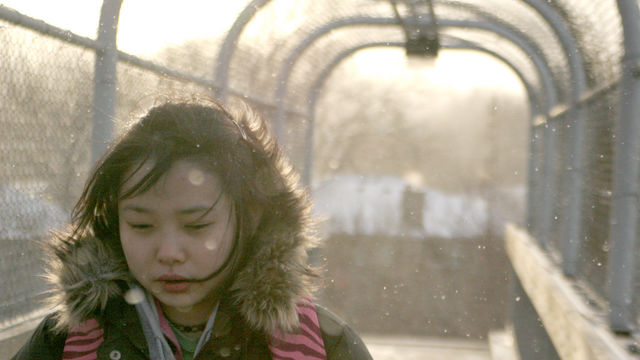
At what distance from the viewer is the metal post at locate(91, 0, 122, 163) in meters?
2.66

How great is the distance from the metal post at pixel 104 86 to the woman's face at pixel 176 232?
1.07 meters

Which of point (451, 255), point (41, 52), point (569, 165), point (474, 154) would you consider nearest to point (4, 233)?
point (41, 52)

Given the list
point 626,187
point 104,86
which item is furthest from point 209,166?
point 626,187

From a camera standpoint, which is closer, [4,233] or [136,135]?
[136,135]

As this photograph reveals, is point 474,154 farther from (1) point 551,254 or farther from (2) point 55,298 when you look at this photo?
(2) point 55,298

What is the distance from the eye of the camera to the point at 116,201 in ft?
5.87

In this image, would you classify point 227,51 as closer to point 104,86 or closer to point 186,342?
point 104,86

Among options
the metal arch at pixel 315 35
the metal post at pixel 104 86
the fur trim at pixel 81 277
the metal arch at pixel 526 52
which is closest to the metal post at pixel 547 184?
the metal arch at pixel 526 52

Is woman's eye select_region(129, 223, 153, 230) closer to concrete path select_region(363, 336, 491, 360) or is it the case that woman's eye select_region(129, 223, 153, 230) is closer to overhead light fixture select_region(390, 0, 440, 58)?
overhead light fixture select_region(390, 0, 440, 58)

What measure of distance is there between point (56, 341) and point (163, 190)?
45 centimetres

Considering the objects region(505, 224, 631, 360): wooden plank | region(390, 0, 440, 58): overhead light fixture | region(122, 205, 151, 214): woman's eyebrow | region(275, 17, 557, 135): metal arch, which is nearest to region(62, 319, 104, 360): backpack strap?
region(122, 205, 151, 214): woman's eyebrow

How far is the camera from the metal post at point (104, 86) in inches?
105

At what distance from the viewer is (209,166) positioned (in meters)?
1.69

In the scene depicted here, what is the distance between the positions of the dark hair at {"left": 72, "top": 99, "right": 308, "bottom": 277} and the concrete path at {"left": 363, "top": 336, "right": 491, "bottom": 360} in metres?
4.22
